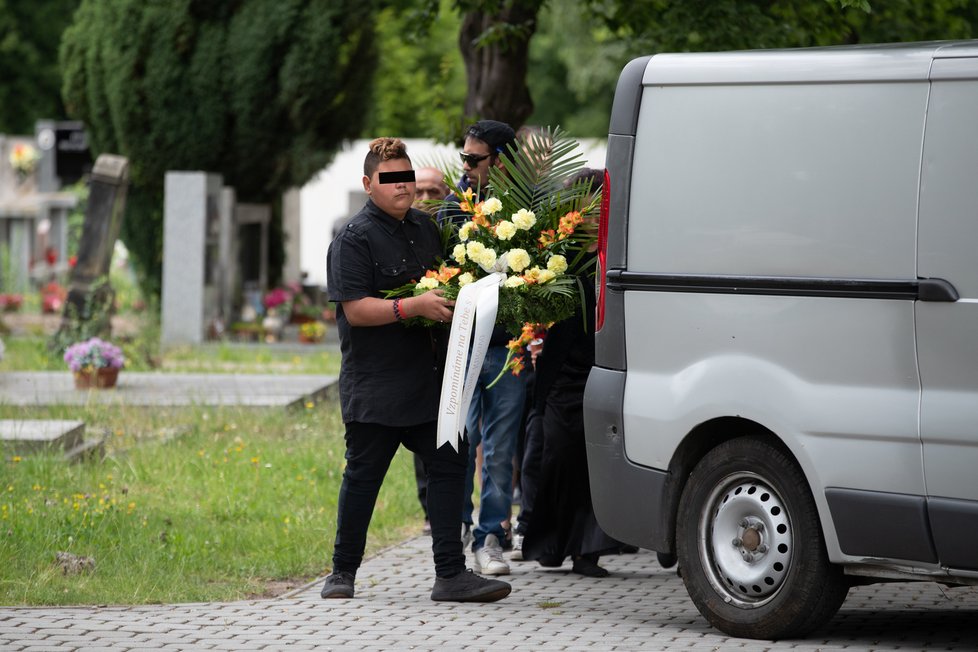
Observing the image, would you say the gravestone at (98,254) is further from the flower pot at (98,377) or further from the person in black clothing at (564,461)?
the person in black clothing at (564,461)

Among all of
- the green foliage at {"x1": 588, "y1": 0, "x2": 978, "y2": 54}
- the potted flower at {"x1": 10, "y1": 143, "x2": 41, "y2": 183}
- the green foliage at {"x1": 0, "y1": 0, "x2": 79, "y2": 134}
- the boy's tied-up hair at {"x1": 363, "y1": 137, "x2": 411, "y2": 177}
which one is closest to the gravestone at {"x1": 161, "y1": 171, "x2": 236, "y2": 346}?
the green foliage at {"x1": 588, "y1": 0, "x2": 978, "y2": 54}

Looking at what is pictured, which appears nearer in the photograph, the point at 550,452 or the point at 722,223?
the point at 722,223

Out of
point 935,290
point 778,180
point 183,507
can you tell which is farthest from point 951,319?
point 183,507

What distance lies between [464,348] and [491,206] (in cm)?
Result: 63

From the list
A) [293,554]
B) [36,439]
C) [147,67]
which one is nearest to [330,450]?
[36,439]

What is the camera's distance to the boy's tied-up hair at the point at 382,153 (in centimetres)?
680

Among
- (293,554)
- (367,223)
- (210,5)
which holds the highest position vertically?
(210,5)

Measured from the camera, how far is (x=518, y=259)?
6.66 meters

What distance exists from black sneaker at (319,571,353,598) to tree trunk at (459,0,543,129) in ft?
20.3

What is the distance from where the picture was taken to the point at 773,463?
5.90 m

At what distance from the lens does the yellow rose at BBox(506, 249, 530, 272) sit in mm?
6645

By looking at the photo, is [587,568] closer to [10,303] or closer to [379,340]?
[379,340]

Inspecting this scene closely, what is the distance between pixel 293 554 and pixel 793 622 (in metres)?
2.89

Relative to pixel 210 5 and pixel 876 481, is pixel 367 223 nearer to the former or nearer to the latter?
pixel 876 481
